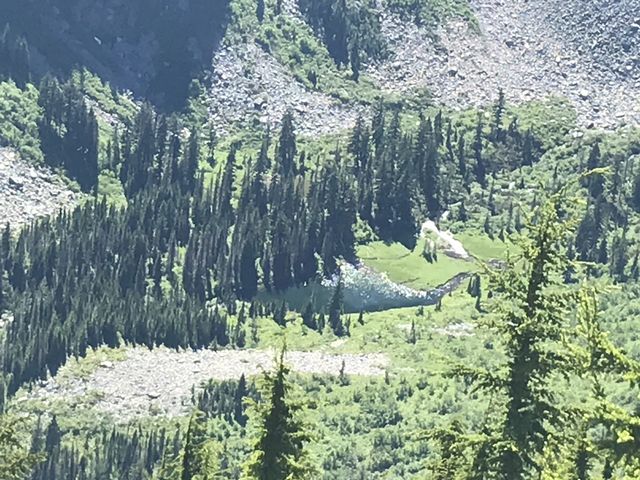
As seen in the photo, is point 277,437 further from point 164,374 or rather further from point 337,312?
point 337,312

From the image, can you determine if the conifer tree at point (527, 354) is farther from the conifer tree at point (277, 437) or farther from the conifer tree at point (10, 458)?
the conifer tree at point (10, 458)

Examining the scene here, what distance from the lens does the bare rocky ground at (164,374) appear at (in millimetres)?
156750

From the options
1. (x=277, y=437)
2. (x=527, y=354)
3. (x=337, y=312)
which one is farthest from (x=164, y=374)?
(x=527, y=354)

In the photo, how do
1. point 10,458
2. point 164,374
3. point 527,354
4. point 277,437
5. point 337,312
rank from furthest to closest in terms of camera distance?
point 337,312 → point 164,374 → point 10,458 → point 277,437 → point 527,354

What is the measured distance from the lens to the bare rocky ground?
6171 inches

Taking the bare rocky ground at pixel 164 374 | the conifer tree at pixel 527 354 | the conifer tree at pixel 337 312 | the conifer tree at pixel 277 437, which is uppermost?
the conifer tree at pixel 527 354

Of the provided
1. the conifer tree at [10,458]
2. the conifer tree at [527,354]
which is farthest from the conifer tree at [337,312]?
the conifer tree at [527,354]

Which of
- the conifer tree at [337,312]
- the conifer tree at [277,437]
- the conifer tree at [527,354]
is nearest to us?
the conifer tree at [527,354]

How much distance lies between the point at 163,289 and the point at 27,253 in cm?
2542

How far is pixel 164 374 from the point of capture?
165625mm

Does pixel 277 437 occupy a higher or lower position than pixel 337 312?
higher

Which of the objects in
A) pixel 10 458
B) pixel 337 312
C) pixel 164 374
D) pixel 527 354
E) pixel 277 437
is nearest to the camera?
pixel 527 354

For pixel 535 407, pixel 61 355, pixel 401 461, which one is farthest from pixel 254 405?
pixel 61 355

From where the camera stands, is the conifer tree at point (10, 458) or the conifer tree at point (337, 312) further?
the conifer tree at point (337, 312)
